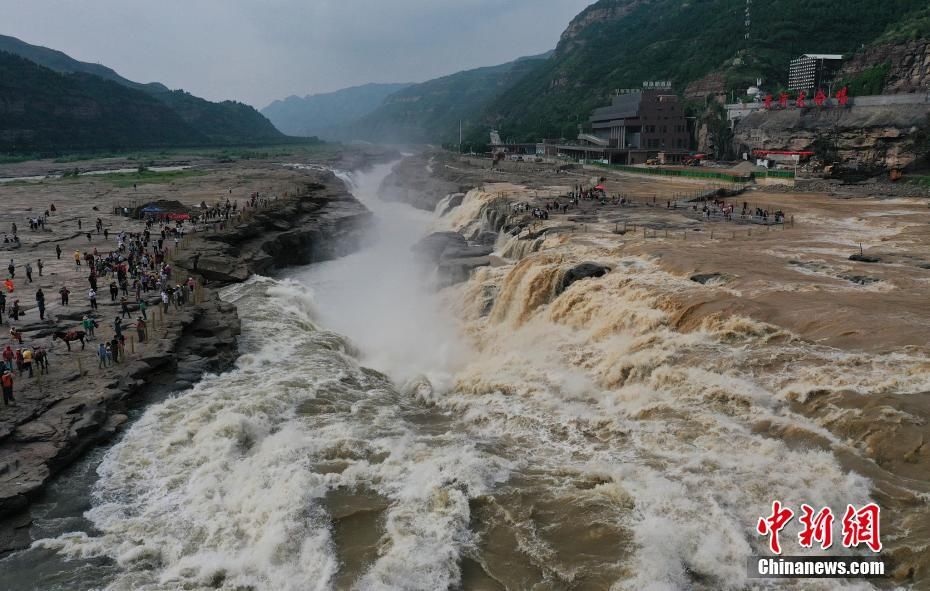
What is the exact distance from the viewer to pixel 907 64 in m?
85.5

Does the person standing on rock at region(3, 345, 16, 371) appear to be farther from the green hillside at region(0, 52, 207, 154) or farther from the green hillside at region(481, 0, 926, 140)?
the green hillside at region(0, 52, 207, 154)

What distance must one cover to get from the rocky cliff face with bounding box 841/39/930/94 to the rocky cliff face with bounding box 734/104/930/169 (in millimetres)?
16733

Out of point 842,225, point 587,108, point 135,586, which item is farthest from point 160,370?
point 587,108

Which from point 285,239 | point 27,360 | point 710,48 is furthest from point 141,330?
point 710,48

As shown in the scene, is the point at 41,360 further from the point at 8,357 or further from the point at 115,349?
the point at 115,349

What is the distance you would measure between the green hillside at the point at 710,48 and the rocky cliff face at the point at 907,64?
1803 centimetres

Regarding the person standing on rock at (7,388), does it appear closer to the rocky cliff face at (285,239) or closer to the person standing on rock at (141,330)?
the person standing on rock at (141,330)

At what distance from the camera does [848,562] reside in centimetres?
1217

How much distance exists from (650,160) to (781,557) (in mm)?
85099

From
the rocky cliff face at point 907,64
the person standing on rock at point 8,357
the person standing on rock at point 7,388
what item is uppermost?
the rocky cliff face at point 907,64

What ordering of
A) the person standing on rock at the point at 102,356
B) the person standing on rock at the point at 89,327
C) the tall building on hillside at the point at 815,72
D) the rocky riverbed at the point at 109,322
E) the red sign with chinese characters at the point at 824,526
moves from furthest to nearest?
1. the tall building on hillside at the point at 815,72
2. the person standing on rock at the point at 89,327
3. the person standing on rock at the point at 102,356
4. the rocky riverbed at the point at 109,322
5. the red sign with chinese characters at the point at 824,526

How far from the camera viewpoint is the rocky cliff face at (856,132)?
63.9 m

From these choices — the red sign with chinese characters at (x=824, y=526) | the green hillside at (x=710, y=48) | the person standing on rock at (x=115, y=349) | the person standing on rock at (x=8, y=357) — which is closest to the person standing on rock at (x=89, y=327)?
the person standing on rock at (x=115, y=349)

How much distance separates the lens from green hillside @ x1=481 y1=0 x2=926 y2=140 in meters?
118
